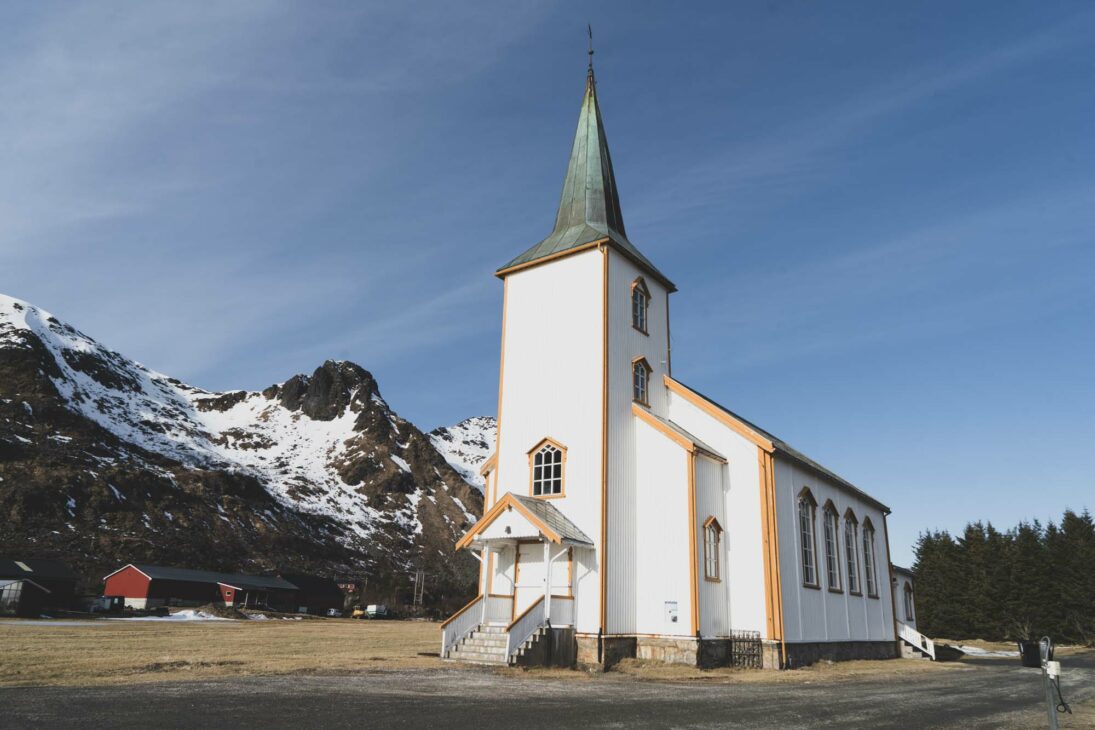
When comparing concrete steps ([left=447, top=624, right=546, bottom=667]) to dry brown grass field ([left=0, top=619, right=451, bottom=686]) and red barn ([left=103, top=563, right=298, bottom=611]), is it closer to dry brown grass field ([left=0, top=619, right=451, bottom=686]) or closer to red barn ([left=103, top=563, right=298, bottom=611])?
dry brown grass field ([left=0, top=619, right=451, bottom=686])

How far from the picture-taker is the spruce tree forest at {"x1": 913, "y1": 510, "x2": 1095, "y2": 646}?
49.6 meters

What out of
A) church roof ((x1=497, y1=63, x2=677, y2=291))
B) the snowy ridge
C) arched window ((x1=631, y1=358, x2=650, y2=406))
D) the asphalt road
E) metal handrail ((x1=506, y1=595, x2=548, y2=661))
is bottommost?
the asphalt road

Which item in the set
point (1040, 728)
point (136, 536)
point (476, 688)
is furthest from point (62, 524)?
point (1040, 728)

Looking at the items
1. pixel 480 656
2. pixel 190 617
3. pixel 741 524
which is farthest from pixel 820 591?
pixel 190 617

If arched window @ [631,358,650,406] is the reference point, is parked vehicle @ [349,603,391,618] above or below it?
below

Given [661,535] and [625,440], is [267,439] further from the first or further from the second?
[661,535]

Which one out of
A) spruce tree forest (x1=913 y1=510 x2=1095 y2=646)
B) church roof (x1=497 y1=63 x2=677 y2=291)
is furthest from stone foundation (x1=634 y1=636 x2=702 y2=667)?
spruce tree forest (x1=913 y1=510 x2=1095 y2=646)

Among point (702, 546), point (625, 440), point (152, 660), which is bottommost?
point (152, 660)

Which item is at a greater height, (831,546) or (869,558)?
(831,546)

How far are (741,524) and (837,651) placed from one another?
6488 mm

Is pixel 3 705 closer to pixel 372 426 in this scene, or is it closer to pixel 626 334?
pixel 626 334

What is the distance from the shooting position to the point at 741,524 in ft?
74.2

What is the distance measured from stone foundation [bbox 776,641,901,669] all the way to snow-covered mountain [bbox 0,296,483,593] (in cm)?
7122

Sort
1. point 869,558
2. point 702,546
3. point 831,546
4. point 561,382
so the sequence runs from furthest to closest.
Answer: point 869,558 → point 831,546 → point 561,382 → point 702,546
